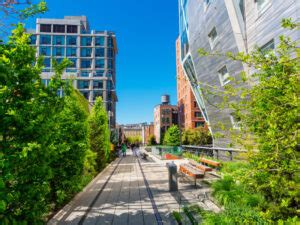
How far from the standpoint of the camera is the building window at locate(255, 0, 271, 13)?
11869 mm

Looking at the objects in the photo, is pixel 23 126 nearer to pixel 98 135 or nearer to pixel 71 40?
pixel 98 135

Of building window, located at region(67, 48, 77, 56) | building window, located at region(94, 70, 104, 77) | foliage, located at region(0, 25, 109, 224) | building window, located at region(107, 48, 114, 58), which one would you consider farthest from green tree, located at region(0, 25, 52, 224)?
building window, located at region(67, 48, 77, 56)

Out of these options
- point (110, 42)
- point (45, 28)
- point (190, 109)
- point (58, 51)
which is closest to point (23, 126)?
point (190, 109)

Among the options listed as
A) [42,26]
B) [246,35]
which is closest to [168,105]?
[42,26]

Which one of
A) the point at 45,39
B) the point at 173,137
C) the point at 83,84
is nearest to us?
the point at 173,137

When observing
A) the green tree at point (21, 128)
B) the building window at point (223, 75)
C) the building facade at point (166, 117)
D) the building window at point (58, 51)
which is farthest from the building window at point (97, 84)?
the green tree at point (21, 128)

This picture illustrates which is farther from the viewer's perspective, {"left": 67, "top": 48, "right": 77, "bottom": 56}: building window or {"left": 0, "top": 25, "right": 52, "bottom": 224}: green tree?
{"left": 67, "top": 48, "right": 77, "bottom": 56}: building window

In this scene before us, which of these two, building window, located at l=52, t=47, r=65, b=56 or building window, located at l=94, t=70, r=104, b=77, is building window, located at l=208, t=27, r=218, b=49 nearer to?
building window, located at l=94, t=70, r=104, b=77

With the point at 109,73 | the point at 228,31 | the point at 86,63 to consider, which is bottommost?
the point at 228,31

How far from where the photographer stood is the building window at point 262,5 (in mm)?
11869

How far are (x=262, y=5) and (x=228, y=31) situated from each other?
333 centimetres

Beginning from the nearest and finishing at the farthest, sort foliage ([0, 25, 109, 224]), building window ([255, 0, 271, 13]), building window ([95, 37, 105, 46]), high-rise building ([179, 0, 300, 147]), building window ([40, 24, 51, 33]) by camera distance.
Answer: foliage ([0, 25, 109, 224]) → high-rise building ([179, 0, 300, 147]) → building window ([255, 0, 271, 13]) → building window ([40, 24, 51, 33]) → building window ([95, 37, 105, 46])

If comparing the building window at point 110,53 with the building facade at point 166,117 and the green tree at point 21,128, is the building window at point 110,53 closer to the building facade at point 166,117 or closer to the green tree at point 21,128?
the building facade at point 166,117

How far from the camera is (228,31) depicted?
1567 cm
